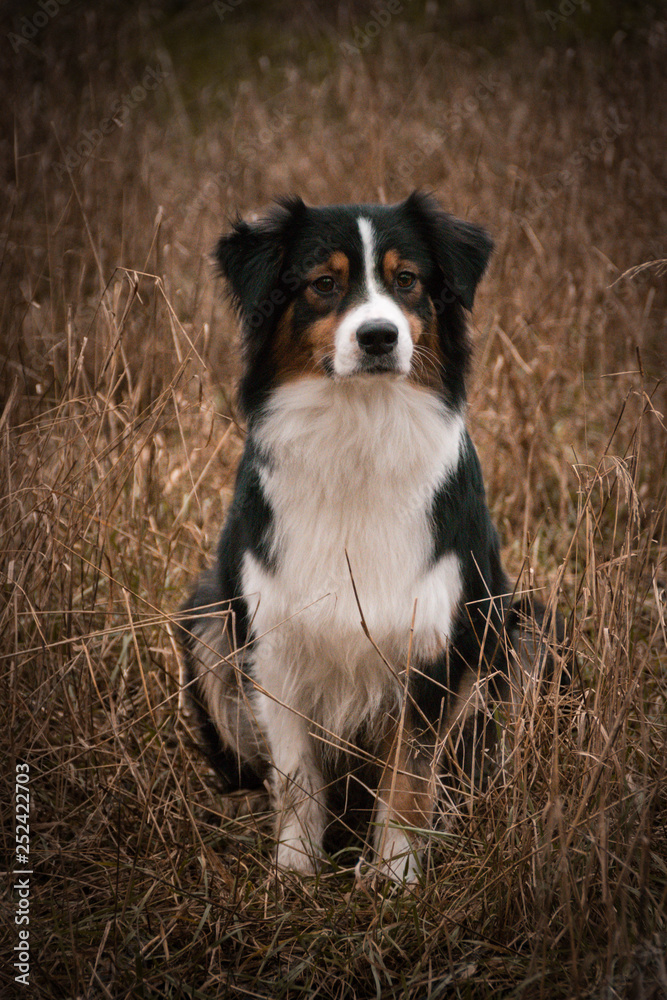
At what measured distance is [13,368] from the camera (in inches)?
139

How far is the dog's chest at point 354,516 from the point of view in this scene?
2.48 m

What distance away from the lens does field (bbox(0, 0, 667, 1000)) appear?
202cm

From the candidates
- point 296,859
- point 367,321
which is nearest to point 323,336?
point 367,321

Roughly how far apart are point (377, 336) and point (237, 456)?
2201 mm

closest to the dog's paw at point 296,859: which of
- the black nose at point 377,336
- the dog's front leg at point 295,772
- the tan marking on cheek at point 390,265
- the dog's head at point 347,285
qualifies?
the dog's front leg at point 295,772

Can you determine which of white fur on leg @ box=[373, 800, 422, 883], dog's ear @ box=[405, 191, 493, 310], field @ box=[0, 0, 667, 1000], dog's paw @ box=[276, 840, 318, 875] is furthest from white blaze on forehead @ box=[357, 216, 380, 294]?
dog's paw @ box=[276, 840, 318, 875]

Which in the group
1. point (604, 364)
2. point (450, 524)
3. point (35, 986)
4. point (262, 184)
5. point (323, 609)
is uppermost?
point (262, 184)

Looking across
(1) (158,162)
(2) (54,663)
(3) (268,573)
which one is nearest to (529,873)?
(3) (268,573)

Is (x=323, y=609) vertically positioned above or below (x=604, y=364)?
below

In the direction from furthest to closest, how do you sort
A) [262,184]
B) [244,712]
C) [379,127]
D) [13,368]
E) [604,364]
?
[262,184]
[379,127]
[604,364]
[13,368]
[244,712]

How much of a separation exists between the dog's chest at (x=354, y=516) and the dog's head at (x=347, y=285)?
4.8 inches

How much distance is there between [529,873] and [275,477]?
1315mm

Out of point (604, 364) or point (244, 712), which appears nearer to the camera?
point (244, 712)

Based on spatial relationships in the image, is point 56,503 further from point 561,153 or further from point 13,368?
point 561,153
